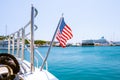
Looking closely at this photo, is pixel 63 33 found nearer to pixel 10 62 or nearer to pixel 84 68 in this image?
pixel 10 62

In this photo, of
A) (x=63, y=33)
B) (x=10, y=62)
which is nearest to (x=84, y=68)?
(x=63, y=33)

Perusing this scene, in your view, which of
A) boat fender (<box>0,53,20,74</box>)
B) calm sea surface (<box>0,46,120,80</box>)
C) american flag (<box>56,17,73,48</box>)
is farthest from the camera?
calm sea surface (<box>0,46,120,80</box>)

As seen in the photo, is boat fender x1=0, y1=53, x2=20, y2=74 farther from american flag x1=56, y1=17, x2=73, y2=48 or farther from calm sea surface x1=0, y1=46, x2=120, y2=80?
calm sea surface x1=0, y1=46, x2=120, y2=80

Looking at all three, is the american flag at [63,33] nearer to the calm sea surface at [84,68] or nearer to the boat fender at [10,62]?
the boat fender at [10,62]

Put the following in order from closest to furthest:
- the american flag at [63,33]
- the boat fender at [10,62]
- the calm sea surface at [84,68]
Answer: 1. the boat fender at [10,62]
2. the american flag at [63,33]
3. the calm sea surface at [84,68]

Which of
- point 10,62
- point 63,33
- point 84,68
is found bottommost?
point 84,68

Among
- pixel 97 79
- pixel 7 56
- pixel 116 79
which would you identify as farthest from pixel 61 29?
pixel 116 79

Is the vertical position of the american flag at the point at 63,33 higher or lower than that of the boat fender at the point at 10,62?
higher

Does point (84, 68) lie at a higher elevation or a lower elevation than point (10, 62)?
lower

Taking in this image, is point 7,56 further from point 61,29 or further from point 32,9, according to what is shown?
point 61,29

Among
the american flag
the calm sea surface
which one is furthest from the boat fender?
the calm sea surface

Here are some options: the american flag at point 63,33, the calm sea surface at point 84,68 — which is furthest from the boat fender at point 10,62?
the calm sea surface at point 84,68

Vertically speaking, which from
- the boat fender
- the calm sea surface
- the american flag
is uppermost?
the american flag

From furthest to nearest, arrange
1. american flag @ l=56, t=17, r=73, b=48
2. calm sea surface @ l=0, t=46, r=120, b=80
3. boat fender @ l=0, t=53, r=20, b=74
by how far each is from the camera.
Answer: calm sea surface @ l=0, t=46, r=120, b=80, american flag @ l=56, t=17, r=73, b=48, boat fender @ l=0, t=53, r=20, b=74
